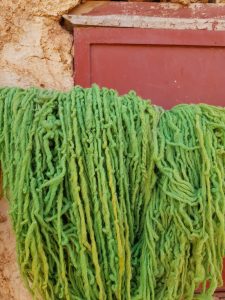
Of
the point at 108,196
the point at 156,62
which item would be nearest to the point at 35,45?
the point at 156,62

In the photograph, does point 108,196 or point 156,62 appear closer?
point 108,196

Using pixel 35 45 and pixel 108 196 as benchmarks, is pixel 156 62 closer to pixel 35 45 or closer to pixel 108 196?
pixel 35 45

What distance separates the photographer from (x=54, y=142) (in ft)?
4.40

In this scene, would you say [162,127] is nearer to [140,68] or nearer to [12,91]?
[140,68]

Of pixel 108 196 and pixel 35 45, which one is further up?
pixel 35 45

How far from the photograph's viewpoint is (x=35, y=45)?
1590mm

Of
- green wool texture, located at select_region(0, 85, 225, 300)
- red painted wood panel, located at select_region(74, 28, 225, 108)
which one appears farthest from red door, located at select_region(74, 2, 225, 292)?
green wool texture, located at select_region(0, 85, 225, 300)

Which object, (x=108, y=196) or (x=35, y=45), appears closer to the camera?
(x=108, y=196)

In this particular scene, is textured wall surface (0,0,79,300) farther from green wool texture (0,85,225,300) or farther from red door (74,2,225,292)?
green wool texture (0,85,225,300)

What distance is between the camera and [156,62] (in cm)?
162

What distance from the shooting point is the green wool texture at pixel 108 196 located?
1303 mm

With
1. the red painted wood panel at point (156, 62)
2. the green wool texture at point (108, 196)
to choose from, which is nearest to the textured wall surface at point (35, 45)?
the red painted wood panel at point (156, 62)

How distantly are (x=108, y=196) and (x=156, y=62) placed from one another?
515 millimetres

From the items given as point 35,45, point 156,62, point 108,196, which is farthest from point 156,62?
point 108,196
